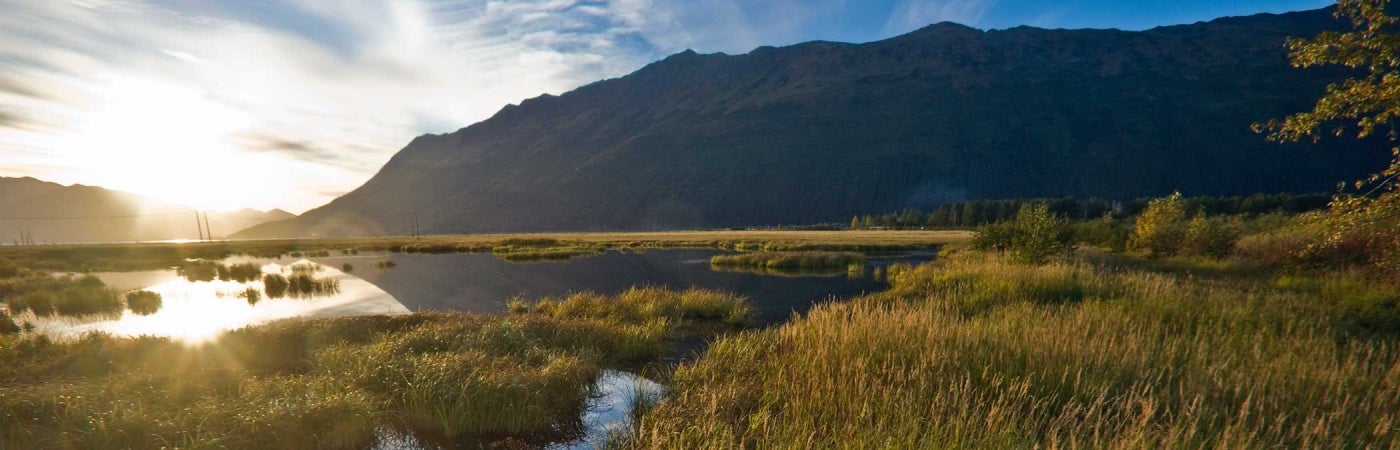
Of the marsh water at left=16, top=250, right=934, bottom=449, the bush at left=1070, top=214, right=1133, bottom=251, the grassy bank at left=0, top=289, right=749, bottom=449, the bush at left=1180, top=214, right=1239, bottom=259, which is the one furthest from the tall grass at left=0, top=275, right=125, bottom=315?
the bush at left=1070, top=214, right=1133, bottom=251

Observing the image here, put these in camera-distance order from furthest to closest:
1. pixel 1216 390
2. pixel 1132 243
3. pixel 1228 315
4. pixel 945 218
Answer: pixel 945 218, pixel 1132 243, pixel 1228 315, pixel 1216 390

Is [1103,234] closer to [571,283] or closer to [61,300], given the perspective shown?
[571,283]

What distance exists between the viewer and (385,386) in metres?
8.76

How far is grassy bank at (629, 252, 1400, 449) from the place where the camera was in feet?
16.1

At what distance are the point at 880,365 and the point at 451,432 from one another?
6.68 m

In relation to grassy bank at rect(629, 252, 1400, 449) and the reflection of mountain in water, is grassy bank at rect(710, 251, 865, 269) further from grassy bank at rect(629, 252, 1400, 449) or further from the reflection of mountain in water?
grassy bank at rect(629, 252, 1400, 449)

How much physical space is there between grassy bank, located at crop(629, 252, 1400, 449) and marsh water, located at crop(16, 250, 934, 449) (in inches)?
104

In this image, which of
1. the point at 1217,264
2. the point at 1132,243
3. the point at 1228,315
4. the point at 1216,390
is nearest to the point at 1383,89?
the point at 1228,315

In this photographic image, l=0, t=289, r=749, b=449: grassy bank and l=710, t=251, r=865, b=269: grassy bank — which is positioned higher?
l=0, t=289, r=749, b=449: grassy bank

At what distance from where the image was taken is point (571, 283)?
3244cm

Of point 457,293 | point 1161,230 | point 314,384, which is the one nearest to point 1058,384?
point 314,384

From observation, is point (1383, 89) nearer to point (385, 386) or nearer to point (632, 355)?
point (632, 355)

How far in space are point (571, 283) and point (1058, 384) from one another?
29076 millimetres

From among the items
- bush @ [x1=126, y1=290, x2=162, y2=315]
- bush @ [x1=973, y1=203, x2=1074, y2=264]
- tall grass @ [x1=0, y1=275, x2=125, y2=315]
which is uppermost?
tall grass @ [x1=0, y1=275, x2=125, y2=315]
